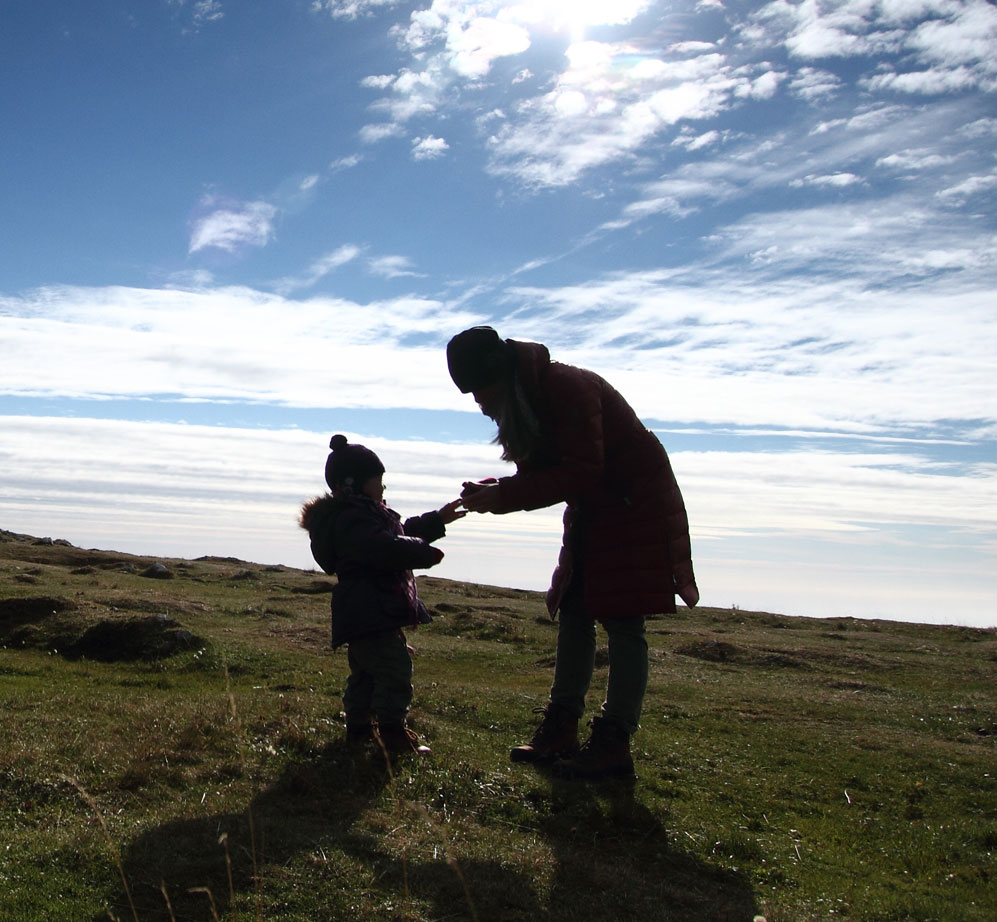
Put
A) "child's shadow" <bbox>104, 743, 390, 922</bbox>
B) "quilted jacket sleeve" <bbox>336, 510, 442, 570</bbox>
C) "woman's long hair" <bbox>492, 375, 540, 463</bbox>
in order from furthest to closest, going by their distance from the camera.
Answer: "quilted jacket sleeve" <bbox>336, 510, 442, 570</bbox> < "woman's long hair" <bbox>492, 375, 540, 463</bbox> < "child's shadow" <bbox>104, 743, 390, 922</bbox>

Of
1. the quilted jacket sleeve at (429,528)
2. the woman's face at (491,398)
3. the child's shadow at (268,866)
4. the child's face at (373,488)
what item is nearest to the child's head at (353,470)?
the child's face at (373,488)

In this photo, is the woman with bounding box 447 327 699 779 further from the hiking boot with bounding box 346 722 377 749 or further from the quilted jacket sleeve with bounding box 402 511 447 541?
the hiking boot with bounding box 346 722 377 749

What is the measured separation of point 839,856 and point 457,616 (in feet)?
48.5

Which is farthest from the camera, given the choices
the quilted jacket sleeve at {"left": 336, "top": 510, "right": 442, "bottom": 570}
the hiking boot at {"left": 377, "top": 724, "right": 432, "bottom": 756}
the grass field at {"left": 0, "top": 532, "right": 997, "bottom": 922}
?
the quilted jacket sleeve at {"left": 336, "top": 510, "right": 442, "bottom": 570}

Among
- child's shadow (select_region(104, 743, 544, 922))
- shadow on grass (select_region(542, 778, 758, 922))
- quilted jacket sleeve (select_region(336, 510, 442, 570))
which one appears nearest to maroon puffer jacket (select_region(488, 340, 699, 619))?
quilted jacket sleeve (select_region(336, 510, 442, 570))

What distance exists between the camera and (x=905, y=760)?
7621 millimetres

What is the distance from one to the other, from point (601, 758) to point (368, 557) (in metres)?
2.16

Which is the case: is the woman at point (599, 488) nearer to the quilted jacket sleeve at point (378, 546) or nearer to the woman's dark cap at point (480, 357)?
the woman's dark cap at point (480, 357)

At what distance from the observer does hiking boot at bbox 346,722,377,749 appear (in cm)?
632

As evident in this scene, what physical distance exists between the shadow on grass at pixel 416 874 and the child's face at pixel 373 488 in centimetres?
237

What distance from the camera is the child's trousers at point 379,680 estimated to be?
20.7 ft

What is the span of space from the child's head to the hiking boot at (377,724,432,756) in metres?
1.77

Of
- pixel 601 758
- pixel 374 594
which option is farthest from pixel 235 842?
pixel 601 758

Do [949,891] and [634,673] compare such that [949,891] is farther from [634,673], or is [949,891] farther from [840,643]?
[840,643]
